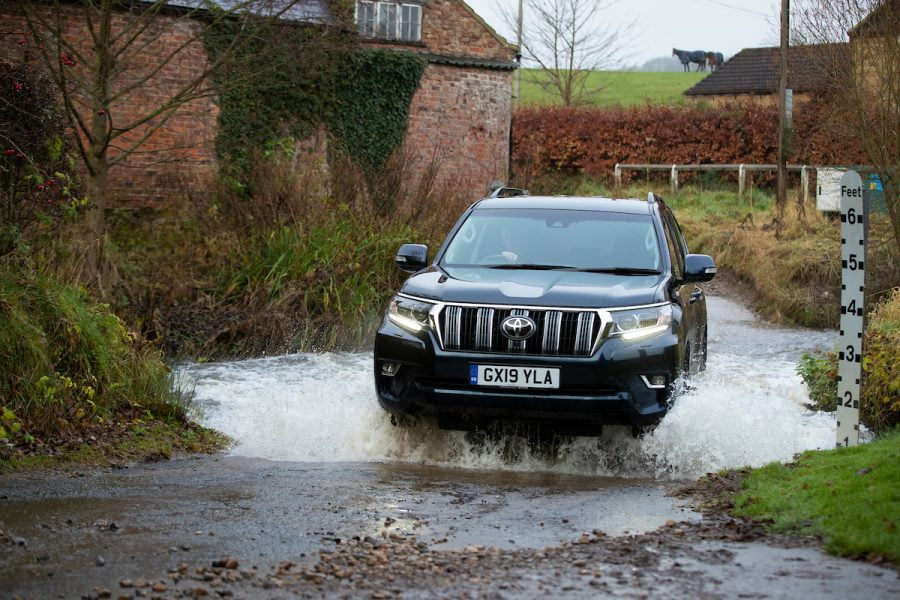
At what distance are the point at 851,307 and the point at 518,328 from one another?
222 cm

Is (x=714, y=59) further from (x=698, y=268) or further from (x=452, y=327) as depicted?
(x=452, y=327)

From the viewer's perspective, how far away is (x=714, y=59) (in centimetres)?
9162

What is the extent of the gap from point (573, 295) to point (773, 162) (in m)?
32.7

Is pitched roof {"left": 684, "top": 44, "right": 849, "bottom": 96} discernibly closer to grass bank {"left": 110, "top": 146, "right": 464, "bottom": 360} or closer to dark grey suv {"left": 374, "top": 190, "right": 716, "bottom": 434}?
grass bank {"left": 110, "top": 146, "right": 464, "bottom": 360}

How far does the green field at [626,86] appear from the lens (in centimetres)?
7075

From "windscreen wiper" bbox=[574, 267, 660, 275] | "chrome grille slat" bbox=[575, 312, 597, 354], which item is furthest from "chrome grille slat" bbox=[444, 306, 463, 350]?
"windscreen wiper" bbox=[574, 267, 660, 275]

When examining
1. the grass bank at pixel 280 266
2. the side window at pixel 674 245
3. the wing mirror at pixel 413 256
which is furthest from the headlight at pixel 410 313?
the grass bank at pixel 280 266

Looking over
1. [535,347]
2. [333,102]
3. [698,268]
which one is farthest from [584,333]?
[333,102]

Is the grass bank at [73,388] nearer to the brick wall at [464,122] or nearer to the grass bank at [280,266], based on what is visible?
the grass bank at [280,266]

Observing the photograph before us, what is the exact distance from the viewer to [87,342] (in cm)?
884

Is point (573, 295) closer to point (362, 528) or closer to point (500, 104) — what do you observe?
point (362, 528)

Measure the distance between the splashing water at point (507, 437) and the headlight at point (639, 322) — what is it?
0.55 m

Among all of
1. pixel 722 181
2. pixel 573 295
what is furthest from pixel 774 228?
pixel 573 295

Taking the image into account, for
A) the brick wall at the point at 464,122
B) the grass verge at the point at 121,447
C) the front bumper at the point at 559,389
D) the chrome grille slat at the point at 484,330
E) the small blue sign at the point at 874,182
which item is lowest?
the grass verge at the point at 121,447
